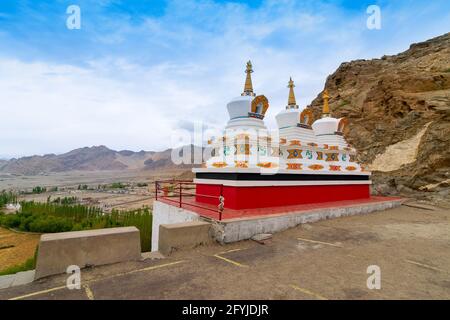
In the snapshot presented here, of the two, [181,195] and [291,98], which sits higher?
[291,98]

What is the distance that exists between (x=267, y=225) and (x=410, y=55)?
40.9 metres

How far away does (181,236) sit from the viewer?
604 cm

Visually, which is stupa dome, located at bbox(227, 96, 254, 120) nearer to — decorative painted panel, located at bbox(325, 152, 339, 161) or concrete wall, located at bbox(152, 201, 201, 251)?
concrete wall, located at bbox(152, 201, 201, 251)

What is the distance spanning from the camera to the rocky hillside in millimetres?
16312

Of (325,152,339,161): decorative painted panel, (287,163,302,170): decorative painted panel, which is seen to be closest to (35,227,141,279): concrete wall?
(287,163,302,170): decorative painted panel

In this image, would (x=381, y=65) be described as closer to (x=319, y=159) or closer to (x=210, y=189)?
(x=319, y=159)

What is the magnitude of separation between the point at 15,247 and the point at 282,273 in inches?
748

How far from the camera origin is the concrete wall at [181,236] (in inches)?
229

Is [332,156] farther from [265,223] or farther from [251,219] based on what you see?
[251,219]

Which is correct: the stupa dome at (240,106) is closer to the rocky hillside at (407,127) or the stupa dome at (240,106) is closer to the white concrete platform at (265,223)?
the white concrete platform at (265,223)

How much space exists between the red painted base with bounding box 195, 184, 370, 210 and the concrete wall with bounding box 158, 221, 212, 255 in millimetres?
1549

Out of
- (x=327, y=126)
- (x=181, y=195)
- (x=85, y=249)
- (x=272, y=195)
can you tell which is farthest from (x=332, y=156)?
(x=85, y=249)

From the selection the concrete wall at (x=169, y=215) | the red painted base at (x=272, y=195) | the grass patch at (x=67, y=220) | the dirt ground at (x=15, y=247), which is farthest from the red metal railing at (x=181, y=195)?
the dirt ground at (x=15, y=247)

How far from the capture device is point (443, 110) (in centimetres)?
1720
